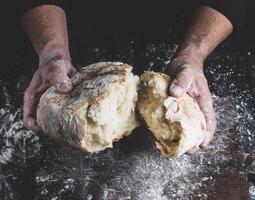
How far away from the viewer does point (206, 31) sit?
2209mm

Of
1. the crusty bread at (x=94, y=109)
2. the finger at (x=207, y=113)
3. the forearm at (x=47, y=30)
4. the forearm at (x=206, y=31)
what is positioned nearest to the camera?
the crusty bread at (x=94, y=109)

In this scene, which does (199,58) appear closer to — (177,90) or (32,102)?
(177,90)

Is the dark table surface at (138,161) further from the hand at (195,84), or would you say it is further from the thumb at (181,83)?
the thumb at (181,83)

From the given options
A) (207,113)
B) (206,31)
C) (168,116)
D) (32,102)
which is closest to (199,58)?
(206,31)

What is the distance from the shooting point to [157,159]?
1.90 meters

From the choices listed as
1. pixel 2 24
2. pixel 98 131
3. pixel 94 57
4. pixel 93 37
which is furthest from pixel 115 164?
pixel 2 24

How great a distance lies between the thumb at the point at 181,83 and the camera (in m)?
1.78

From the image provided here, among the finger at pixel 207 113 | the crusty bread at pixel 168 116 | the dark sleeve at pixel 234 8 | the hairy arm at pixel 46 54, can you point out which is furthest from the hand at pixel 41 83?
the dark sleeve at pixel 234 8

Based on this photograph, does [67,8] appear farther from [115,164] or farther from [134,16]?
[115,164]

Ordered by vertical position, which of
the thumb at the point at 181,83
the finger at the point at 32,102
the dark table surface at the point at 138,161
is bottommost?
the dark table surface at the point at 138,161

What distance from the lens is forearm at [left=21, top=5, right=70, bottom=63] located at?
2.05m

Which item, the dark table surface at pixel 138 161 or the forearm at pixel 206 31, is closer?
the dark table surface at pixel 138 161

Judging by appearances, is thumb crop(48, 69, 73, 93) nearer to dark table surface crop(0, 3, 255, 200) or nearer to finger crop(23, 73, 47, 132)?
finger crop(23, 73, 47, 132)

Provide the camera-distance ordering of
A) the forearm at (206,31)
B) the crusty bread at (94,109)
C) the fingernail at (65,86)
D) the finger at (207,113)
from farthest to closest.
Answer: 1. the forearm at (206,31)
2. the finger at (207,113)
3. the fingernail at (65,86)
4. the crusty bread at (94,109)
